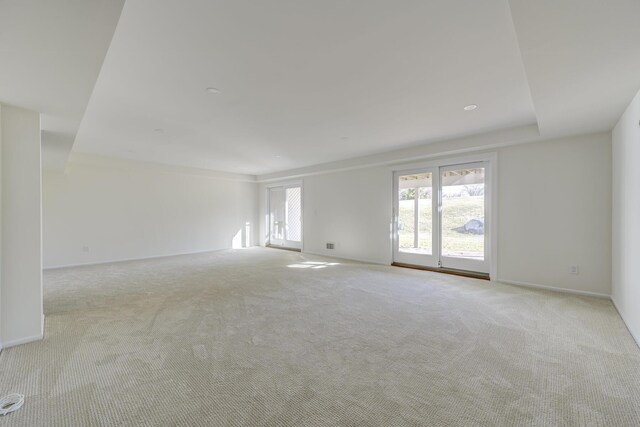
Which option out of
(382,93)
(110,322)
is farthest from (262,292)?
(382,93)

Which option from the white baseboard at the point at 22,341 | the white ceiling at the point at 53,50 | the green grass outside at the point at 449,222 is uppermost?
the white ceiling at the point at 53,50

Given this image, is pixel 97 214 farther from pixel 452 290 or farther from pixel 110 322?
pixel 452 290

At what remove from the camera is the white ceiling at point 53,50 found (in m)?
1.32

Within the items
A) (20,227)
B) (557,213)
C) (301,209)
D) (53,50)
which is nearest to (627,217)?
(557,213)

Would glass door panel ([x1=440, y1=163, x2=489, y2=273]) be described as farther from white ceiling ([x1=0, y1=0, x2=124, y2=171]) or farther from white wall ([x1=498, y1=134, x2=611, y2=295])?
white ceiling ([x1=0, y1=0, x2=124, y2=171])

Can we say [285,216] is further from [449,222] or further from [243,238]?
[449,222]

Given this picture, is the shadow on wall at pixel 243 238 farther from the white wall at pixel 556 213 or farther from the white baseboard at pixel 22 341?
the white wall at pixel 556 213

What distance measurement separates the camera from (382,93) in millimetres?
2936

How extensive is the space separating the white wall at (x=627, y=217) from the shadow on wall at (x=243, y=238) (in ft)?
27.1

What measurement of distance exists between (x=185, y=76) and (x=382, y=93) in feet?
6.47

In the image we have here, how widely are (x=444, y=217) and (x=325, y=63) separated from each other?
391cm

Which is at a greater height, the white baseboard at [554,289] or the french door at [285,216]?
the french door at [285,216]

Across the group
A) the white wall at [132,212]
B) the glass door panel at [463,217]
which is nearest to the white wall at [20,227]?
the white wall at [132,212]

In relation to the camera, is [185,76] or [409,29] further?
[185,76]
